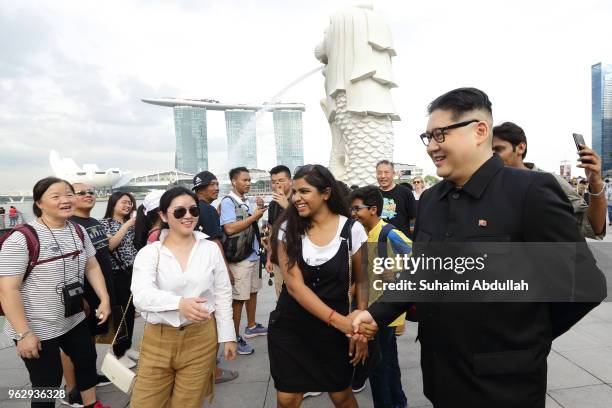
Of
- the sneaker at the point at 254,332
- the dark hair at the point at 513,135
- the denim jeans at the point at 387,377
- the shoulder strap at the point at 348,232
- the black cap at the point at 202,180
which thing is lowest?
the sneaker at the point at 254,332

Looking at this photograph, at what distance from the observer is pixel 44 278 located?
2.20 metres

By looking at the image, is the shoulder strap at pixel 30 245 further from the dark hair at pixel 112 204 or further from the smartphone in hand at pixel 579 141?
the smartphone in hand at pixel 579 141

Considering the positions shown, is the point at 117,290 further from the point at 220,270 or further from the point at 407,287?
the point at 407,287

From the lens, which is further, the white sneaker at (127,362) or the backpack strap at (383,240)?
the white sneaker at (127,362)

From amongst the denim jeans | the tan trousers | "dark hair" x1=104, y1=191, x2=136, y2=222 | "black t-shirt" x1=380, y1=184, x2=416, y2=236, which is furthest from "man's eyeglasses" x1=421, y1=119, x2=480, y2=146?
"dark hair" x1=104, y1=191, x2=136, y2=222

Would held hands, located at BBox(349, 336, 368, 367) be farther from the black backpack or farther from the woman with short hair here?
the black backpack

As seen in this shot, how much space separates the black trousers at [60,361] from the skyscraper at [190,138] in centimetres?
5607

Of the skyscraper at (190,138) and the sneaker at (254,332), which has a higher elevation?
the skyscraper at (190,138)

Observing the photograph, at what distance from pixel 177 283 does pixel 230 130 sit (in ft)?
Answer: 190

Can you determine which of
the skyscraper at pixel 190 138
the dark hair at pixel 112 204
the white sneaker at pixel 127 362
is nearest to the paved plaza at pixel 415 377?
the white sneaker at pixel 127 362

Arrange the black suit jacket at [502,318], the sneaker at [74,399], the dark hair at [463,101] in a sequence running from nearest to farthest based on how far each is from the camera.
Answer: the black suit jacket at [502,318]
the dark hair at [463,101]
the sneaker at [74,399]

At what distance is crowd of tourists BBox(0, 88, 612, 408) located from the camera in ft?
4.04

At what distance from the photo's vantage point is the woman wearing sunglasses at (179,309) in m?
1.87

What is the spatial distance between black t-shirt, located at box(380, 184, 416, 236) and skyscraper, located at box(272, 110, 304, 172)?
4923 centimetres
